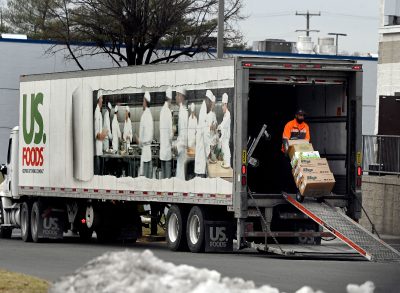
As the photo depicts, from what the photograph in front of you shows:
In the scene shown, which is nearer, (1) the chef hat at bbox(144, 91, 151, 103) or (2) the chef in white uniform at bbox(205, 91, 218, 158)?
(2) the chef in white uniform at bbox(205, 91, 218, 158)

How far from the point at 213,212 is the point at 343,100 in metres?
3.32

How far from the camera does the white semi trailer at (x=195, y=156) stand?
2466cm

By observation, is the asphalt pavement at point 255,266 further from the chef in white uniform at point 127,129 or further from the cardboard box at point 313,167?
the chef in white uniform at point 127,129

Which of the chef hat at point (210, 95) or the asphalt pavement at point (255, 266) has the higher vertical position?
the chef hat at point (210, 95)

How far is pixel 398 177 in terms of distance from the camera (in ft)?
111

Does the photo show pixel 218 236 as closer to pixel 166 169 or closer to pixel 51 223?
pixel 166 169

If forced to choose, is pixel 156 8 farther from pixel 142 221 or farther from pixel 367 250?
pixel 367 250

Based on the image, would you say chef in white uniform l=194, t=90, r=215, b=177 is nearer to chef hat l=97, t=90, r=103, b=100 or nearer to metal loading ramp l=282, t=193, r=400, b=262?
metal loading ramp l=282, t=193, r=400, b=262

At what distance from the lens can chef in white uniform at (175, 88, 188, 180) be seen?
2584 cm

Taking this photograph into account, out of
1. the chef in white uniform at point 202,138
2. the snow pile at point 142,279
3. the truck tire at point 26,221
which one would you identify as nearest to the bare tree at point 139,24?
the truck tire at point 26,221

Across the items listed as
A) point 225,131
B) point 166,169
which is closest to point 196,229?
point 166,169

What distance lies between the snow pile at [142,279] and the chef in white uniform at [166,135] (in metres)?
17.6

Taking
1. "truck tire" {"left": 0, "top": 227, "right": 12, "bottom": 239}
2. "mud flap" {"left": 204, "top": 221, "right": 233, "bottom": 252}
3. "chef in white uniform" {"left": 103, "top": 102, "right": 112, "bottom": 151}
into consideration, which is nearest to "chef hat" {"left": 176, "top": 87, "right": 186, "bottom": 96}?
"mud flap" {"left": 204, "top": 221, "right": 233, "bottom": 252}

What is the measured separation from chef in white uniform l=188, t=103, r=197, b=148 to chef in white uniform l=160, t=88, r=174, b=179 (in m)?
0.57
